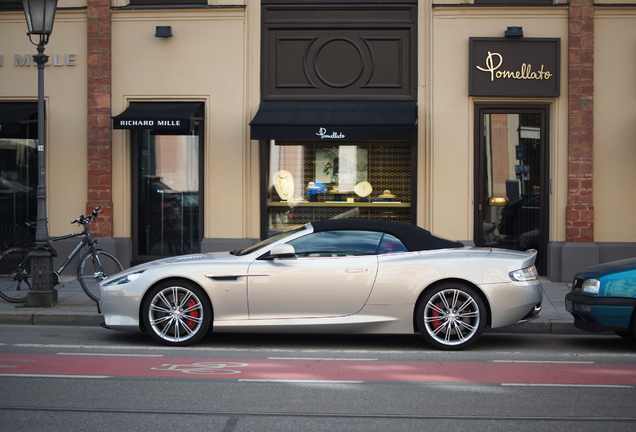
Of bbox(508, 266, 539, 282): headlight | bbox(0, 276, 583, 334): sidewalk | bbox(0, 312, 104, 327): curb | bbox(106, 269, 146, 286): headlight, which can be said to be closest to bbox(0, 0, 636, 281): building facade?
bbox(0, 276, 583, 334): sidewalk

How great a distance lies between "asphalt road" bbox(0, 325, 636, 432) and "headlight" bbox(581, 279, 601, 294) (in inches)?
25.8

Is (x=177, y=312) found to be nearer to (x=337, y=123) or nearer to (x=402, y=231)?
(x=402, y=231)

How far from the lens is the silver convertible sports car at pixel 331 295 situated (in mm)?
6527

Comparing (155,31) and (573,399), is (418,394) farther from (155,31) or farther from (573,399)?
(155,31)

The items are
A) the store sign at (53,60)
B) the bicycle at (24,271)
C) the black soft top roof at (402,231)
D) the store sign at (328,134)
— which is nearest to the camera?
the black soft top roof at (402,231)

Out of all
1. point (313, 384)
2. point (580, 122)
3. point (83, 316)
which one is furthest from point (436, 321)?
point (580, 122)

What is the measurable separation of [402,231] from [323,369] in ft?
6.51

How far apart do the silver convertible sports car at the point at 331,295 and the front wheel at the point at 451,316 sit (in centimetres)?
1

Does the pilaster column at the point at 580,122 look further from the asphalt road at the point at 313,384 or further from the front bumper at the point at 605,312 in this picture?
the front bumper at the point at 605,312

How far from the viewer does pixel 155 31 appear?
1173 centimetres

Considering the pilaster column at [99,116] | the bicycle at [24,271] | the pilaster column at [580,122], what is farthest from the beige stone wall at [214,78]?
the pilaster column at [580,122]

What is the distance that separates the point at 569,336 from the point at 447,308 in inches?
83.0

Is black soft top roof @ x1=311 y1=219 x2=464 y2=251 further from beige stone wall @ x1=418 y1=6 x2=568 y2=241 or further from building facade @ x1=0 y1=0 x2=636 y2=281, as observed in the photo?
beige stone wall @ x1=418 y1=6 x2=568 y2=241

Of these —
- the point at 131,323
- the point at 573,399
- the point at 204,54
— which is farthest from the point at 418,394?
the point at 204,54
